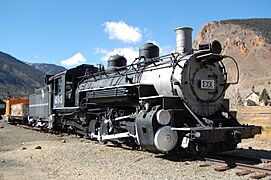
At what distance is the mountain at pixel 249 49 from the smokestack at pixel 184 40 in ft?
404

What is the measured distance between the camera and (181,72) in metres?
11.2

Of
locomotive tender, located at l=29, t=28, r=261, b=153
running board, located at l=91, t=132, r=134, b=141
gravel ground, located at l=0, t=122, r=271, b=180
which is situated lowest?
gravel ground, located at l=0, t=122, r=271, b=180

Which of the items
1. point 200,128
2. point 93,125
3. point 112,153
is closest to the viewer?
point 200,128

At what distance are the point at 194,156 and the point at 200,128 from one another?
1693 millimetres

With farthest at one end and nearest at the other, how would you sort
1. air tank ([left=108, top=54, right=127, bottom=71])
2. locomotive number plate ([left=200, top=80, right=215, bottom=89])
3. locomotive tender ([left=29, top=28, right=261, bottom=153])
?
air tank ([left=108, top=54, right=127, bottom=71]) < locomotive number plate ([left=200, top=80, right=215, bottom=89]) < locomotive tender ([left=29, top=28, right=261, bottom=153])

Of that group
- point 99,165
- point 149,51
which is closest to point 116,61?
point 149,51

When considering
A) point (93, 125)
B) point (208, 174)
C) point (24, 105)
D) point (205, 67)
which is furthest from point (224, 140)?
point (24, 105)

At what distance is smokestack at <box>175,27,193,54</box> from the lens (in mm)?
12703

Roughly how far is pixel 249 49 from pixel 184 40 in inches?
5686

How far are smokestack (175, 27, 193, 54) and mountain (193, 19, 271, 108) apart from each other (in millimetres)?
123260

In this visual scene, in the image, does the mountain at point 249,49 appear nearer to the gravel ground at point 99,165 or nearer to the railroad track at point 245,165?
the gravel ground at point 99,165

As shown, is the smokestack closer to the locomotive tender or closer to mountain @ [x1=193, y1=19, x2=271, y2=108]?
the locomotive tender

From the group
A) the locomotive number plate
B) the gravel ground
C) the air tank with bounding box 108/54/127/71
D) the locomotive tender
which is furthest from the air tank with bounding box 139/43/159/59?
the gravel ground

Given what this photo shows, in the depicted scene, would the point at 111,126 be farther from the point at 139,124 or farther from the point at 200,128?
the point at 200,128
